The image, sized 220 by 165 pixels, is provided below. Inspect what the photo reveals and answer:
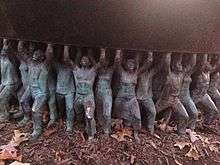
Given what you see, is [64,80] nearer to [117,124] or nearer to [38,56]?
[38,56]

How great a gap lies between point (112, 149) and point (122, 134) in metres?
0.30

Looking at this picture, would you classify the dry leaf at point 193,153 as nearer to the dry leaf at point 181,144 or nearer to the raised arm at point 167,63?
the dry leaf at point 181,144

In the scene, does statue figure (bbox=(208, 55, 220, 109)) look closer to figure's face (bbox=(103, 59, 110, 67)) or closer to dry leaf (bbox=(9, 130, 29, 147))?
figure's face (bbox=(103, 59, 110, 67))

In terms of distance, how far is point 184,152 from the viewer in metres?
5.11

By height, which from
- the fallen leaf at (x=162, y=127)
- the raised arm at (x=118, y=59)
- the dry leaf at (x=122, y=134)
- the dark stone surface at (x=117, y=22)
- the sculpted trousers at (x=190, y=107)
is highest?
the dark stone surface at (x=117, y=22)

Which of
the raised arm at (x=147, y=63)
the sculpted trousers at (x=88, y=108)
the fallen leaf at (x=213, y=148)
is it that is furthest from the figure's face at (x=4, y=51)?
the fallen leaf at (x=213, y=148)

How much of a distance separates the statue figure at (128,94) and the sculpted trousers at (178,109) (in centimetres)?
39

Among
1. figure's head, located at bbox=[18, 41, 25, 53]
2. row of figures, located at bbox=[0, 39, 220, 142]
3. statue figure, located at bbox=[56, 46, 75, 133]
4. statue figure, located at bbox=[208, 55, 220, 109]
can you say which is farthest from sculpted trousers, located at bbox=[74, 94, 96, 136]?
statue figure, located at bbox=[208, 55, 220, 109]

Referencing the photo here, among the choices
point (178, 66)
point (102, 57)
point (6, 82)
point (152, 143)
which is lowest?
point (152, 143)

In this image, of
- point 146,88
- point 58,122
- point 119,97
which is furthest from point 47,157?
point 146,88

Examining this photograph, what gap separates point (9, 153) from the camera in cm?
483

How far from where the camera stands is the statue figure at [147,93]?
200 inches

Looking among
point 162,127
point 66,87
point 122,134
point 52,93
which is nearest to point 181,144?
point 162,127

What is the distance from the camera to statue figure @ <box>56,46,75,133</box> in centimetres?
507
